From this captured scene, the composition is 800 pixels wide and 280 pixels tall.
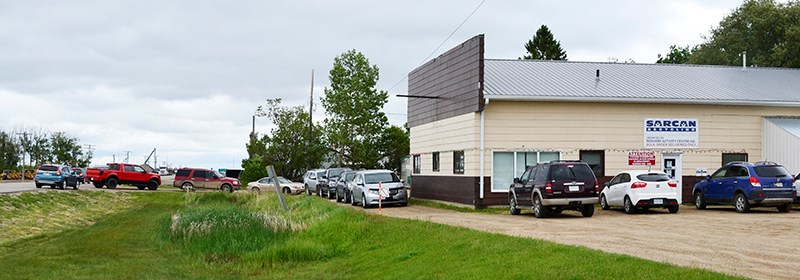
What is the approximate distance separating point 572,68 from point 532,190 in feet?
40.9

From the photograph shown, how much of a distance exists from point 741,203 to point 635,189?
143 inches

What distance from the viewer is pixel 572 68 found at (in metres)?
36.8

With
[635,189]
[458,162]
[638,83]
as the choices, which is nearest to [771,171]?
[635,189]

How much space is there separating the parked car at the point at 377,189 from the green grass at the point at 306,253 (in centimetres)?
682

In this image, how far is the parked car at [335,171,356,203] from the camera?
37688 millimetres

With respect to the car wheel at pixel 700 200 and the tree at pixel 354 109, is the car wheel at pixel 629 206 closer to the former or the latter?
the car wheel at pixel 700 200

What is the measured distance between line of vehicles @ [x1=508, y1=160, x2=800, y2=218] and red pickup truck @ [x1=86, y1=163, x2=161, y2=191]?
1394 inches

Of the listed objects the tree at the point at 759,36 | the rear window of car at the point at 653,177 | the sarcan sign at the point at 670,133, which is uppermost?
the tree at the point at 759,36

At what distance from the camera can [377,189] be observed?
3422cm

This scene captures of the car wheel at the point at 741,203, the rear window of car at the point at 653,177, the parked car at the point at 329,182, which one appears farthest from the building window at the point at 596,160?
the parked car at the point at 329,182

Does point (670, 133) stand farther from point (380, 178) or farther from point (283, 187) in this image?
point (283, 187)

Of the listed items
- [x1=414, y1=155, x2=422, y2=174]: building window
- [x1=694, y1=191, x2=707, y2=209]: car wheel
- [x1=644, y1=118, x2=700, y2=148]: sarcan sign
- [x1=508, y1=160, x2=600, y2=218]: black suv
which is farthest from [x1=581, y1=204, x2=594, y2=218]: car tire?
[x1=414, y1=155, x2=422, y2=174]: building window

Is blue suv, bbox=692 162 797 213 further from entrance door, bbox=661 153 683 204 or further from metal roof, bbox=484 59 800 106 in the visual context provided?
metal roof, bbox=484 59 800 106

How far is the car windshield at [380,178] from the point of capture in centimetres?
3484
